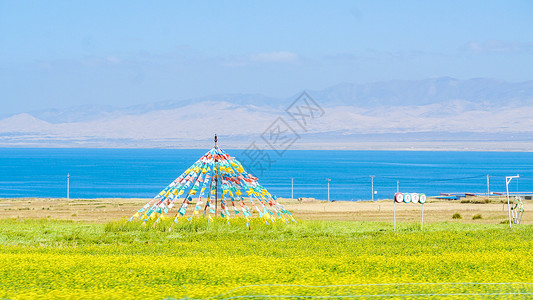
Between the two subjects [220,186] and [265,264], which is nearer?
[265,264]

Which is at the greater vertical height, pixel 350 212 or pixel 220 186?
pixel 220 186

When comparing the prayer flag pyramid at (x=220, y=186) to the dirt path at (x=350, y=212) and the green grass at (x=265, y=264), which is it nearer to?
the green grass at (x=265, y=264)

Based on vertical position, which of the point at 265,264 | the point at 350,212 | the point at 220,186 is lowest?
the point at 265,264

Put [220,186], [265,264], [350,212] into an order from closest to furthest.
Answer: [265,264] < [220,186] < [350,212]

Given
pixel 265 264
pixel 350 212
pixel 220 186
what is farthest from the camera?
pixel 350 212

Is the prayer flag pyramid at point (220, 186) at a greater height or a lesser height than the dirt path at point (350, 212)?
greater

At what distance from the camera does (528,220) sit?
123 feet

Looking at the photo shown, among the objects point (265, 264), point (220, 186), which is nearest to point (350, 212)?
point (220, 186)

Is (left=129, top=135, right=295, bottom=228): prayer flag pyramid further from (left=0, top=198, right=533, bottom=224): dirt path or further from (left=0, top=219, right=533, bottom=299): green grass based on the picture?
(left=0, top=198, right=533, bottom=224): dirt path

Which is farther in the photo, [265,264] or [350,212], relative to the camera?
[350,212]

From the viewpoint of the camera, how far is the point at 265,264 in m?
16.2

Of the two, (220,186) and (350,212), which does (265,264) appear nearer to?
(220,186)

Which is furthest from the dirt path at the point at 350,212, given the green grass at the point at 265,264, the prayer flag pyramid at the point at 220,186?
the green grass at the point at 265,264

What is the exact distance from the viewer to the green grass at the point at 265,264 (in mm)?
12672
